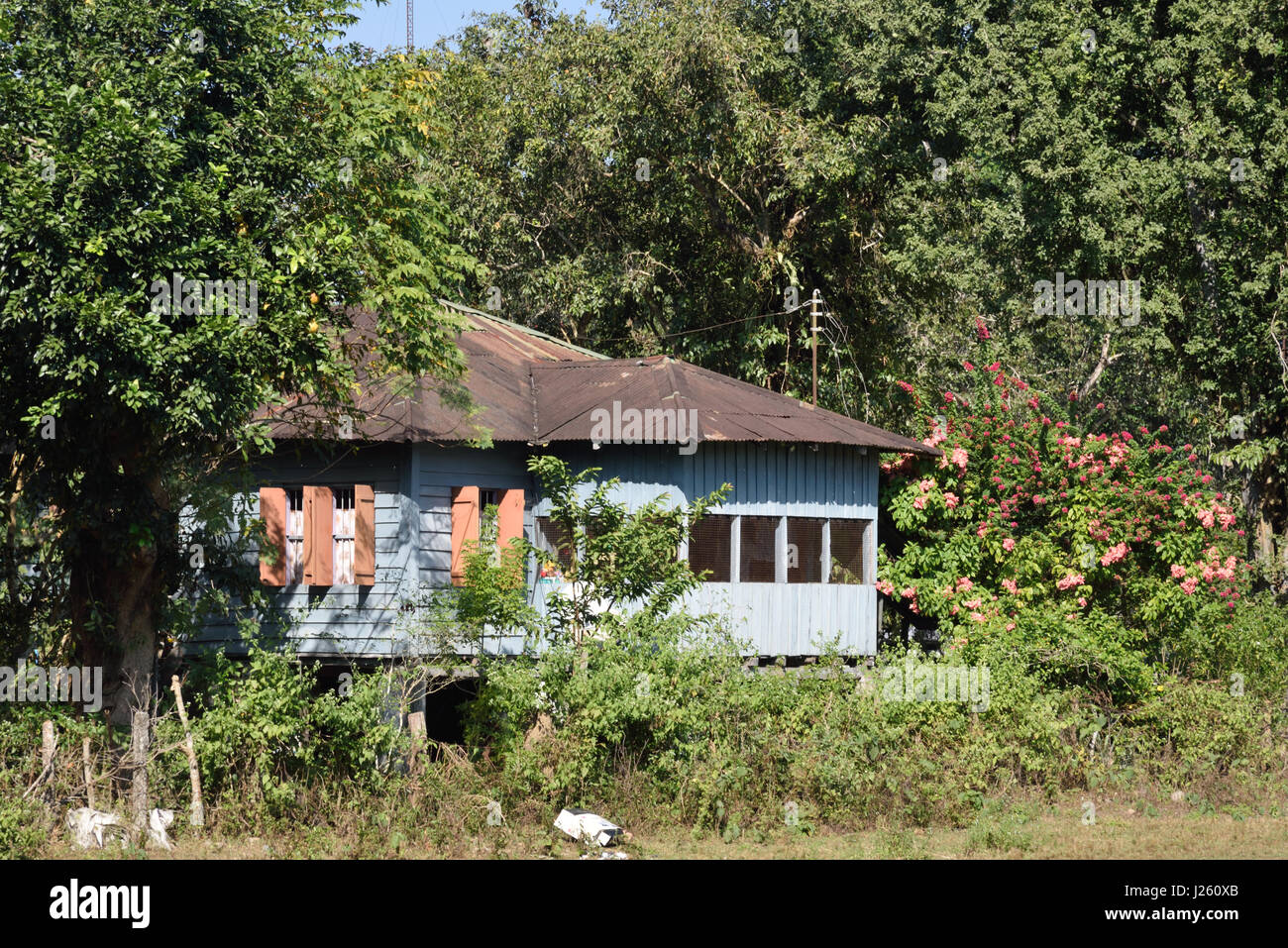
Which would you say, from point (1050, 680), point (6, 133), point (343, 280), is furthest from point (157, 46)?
point (1050, 680)

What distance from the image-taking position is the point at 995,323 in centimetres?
2762

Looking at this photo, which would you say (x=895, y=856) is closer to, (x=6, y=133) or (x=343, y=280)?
(x=343, y=280)

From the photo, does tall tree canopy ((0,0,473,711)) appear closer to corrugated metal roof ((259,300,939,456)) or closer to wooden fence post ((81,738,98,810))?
corrugated metal roof ((259,300,939,456))

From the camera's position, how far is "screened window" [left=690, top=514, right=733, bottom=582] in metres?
19.8

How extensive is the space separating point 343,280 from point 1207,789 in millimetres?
12034

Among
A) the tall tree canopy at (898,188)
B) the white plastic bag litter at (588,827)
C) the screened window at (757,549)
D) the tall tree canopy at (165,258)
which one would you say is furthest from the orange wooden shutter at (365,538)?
the tall tree canopy at (898,188)

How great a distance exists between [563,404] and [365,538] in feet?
12.9

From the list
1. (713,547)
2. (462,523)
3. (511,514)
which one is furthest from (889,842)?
(462,523)

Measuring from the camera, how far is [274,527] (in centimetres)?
1928

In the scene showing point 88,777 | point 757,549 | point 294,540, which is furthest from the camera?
point 757,549

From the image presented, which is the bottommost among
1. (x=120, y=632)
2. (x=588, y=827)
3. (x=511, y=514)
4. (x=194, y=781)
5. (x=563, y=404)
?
(x=588, y=827)

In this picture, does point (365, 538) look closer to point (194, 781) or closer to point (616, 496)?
point (616, 496)

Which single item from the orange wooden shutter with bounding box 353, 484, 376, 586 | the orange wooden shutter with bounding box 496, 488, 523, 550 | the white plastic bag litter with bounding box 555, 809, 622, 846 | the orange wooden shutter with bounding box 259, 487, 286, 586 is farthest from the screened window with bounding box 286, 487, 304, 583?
the white plastic bag litter with bounding box 555, 809, 622, 846

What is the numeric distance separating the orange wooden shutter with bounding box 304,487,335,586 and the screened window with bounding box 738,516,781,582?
18.7ft
